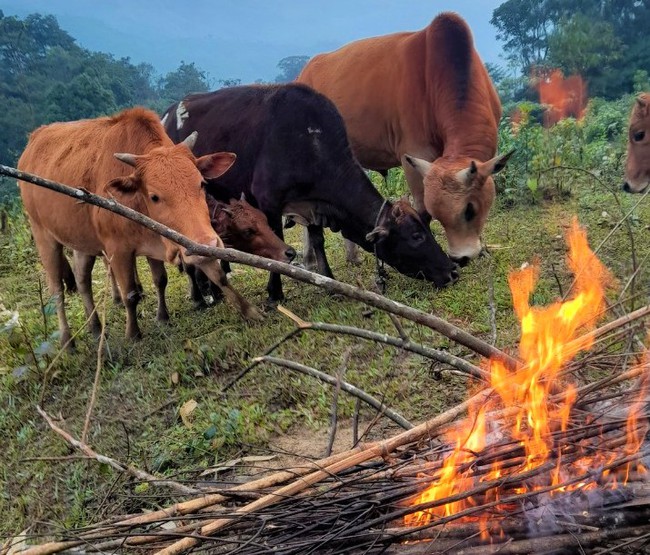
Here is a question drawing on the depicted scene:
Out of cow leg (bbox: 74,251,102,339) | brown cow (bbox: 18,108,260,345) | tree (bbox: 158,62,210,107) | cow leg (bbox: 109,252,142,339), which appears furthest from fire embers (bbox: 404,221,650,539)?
tree (bbox: 158,62,210,107)

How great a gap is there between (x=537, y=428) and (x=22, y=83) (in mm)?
48162

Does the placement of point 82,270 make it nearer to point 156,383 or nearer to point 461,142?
point 156,383

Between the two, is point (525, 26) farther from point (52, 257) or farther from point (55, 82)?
point (52, 257)

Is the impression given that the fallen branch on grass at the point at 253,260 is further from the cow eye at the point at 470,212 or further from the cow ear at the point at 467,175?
the cow eye at the point at 470,212

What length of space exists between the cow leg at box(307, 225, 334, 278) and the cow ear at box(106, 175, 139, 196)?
202 cm

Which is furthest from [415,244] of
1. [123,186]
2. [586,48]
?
[586,48]

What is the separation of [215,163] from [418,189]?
7.13 feet

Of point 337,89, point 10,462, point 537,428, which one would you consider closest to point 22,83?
point 337,89

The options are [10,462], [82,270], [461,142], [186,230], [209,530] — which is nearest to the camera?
[209,530]

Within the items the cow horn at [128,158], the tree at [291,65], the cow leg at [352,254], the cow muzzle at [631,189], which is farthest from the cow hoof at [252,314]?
the tree at [291,65]

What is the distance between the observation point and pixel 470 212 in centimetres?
521

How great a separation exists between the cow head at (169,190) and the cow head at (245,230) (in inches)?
27.8

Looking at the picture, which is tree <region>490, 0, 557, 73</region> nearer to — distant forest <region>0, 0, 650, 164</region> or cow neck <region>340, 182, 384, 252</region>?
distant forest <region>0, 0, 650, 164</region>

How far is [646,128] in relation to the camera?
667 cm
